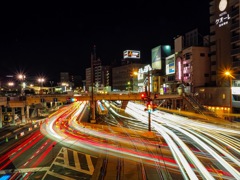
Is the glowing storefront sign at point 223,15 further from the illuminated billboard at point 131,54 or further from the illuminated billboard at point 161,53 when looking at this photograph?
the illuminated billboard at point 131,54

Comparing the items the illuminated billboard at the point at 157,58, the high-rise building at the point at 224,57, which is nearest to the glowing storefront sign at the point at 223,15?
the high-rise building at the point at 224,57

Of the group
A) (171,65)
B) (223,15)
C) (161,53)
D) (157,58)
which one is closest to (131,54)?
(157,58)

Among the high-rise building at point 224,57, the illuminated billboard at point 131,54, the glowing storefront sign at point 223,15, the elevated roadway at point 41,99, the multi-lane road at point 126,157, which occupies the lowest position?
the multi-lane road at point 126,157

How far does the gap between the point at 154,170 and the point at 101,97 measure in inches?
1444

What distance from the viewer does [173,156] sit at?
2045cm

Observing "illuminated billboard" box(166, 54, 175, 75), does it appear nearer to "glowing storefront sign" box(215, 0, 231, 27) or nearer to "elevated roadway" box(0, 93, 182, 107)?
"glowing storefront sign" box(215, 0, 231, 27)

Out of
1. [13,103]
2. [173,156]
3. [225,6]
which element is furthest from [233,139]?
[225,6]

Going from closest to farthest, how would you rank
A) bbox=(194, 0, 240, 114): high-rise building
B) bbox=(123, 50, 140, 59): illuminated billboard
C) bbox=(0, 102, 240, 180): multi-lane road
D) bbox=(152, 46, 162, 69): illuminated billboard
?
1. bbox=(0, 102, 240, 180): multi-lane road
2. bbox=(194, 0, 240, 114): high-rise building
3. bbox=(152, 46, 162, 69): illuminated billboard
4. bbox=(123, 50, 140, 59): illuminated billboard

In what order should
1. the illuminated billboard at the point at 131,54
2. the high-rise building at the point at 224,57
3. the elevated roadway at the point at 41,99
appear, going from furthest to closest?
the illuminated billboard at the point at 131,54 → the high-rise building at the point at 224,57 → the elevated roadway at the point at 41,99

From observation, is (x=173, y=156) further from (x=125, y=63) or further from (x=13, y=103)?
(x=125, y=63)

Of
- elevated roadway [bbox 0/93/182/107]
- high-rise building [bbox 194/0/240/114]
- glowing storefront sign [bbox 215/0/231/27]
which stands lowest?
elevated roadway [bbox 0/93/182/107]

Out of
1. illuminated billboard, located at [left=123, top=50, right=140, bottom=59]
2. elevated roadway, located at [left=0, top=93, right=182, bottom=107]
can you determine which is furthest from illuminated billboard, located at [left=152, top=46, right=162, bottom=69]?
elevated roadway, located at [left=0, top=93, right=182, bottom=107]

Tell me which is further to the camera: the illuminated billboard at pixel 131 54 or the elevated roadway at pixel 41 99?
the illuminated billboard at pixel 131 54

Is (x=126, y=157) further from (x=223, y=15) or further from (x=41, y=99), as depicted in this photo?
(x=223, y=15)
